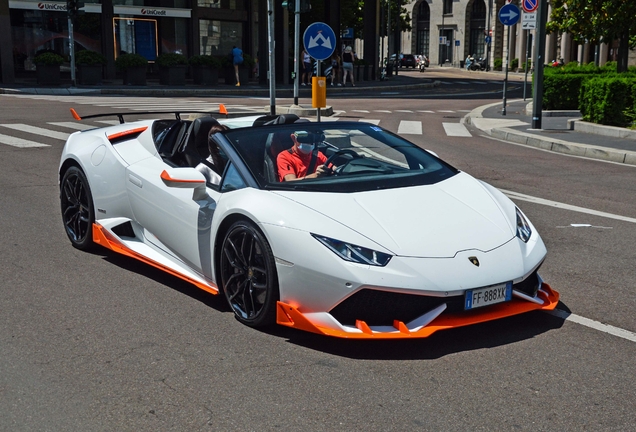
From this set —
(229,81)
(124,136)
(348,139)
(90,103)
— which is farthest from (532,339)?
(229,81)

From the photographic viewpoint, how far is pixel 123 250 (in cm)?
652

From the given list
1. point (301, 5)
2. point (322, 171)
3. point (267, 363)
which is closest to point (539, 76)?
point (301, 5)

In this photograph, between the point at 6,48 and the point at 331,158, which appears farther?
the point at 6,48

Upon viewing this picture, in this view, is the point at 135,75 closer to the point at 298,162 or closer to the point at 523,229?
the point at 298,162

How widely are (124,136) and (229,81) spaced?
32.0 meters

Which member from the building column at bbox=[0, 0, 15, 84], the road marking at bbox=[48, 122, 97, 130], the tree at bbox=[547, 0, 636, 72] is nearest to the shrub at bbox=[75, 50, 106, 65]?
the building column at bbox=[0, 0, 15, 84]

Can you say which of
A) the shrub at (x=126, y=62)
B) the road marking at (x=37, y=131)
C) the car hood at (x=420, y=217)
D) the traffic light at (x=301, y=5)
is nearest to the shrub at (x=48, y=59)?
the shrub at (x=126, y=62)

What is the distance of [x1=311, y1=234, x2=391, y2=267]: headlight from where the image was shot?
4578 millimetres

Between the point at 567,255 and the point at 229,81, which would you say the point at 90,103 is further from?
the point at 567,255

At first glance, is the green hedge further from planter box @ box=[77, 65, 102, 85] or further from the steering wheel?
planter box @ box=[77, 65, 102, 85]

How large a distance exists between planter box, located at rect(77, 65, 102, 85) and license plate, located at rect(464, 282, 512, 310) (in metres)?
32.1

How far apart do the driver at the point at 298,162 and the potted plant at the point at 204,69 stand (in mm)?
32243

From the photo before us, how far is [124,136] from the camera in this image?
6.96 metres

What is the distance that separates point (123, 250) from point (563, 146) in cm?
1102
